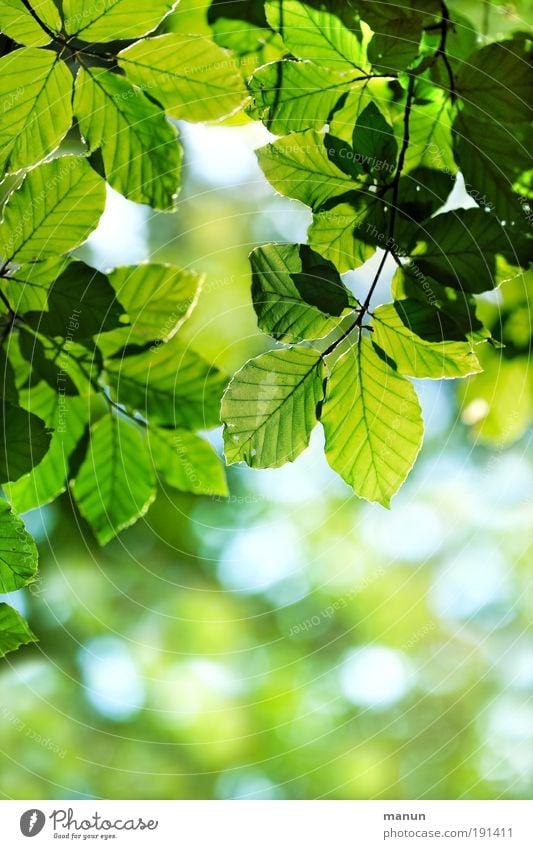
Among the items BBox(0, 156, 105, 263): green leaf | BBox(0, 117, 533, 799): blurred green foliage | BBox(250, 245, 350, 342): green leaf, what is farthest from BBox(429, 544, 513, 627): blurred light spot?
BBox(0, 156, 105, 263): green leaf

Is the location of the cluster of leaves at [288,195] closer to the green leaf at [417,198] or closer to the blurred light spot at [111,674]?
the green leaf at [417,198]

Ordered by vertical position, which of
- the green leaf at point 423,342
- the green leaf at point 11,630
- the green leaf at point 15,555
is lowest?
the green leaf at point 11,630

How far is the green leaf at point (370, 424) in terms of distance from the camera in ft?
1.34

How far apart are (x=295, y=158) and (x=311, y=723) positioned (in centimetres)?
125

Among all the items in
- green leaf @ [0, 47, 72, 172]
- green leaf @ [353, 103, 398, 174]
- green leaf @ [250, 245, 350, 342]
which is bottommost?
green leaf @ [250, 245, 350, 342]

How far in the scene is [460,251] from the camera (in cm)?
42

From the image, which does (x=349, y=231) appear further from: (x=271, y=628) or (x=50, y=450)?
(x=271, y=628)

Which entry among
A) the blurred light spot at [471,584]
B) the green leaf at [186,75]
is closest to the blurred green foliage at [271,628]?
the blurred light spot at [471,584]

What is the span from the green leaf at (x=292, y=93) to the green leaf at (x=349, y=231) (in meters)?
0.06

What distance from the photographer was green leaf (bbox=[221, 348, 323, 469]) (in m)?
0.41

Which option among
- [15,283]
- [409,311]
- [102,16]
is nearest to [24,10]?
[102,16]

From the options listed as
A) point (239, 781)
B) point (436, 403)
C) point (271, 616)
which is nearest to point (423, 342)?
point (436, 403)
